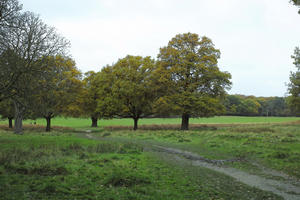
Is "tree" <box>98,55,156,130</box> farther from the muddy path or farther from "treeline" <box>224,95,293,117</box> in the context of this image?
"treeline" <box>224,95,293,117</box>

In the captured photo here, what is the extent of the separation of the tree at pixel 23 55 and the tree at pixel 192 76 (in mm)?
21564

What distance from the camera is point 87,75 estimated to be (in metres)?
56.9

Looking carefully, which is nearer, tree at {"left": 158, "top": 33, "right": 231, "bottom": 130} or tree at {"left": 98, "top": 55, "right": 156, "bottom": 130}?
tree at {"left": 158, "top": 33, "right": 231, "bottom": 130}

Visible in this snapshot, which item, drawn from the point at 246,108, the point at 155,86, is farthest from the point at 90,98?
the point at 246,108

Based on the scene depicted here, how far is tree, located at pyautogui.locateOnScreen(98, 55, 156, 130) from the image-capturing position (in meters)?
42.2

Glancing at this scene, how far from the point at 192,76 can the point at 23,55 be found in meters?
27.3

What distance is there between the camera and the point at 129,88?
1626 inches

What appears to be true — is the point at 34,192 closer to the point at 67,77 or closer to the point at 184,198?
the point at 184,198

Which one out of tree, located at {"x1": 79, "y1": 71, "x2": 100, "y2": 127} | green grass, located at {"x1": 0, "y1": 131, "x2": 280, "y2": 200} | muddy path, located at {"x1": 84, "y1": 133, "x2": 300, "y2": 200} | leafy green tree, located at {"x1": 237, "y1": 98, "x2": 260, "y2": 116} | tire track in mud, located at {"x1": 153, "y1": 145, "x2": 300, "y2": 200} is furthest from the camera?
leafy green tree, located at {"x1": 237, "y1": 98, "x2": 260, "y2": 116}

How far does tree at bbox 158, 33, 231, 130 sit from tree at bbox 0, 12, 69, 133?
849 inches

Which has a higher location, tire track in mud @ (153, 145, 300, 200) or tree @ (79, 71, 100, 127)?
tree @ (79, 71, 100, 127)

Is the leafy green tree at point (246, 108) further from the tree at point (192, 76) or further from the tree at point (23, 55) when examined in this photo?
the tree at point (23, 55)

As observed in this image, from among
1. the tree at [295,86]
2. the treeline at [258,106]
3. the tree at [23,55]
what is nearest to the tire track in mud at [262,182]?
the tree at [23,55]

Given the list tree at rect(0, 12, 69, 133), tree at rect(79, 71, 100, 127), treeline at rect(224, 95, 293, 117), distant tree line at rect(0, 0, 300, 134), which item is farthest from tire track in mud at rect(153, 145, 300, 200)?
treeline at rect(224, 95, 293, 117)
